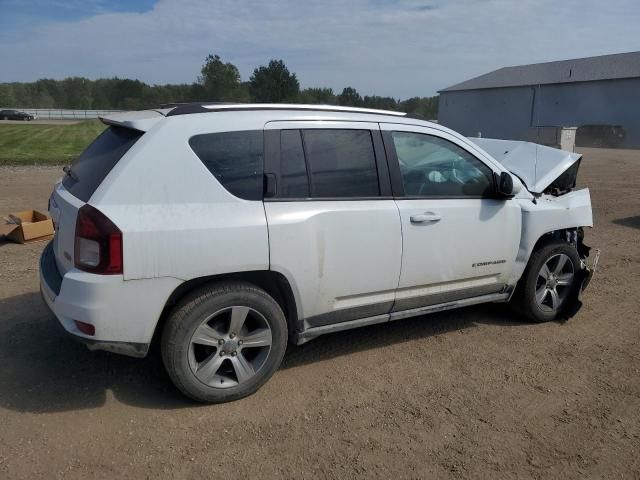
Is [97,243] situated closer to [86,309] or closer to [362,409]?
[86,309]

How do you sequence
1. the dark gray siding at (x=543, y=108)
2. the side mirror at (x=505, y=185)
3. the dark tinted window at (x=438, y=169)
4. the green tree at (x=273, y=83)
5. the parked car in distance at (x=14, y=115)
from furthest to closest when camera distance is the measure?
the parked car in distance at (x=14, y=115)
the green tree at (x=273, y=83)
the dark gray siding at (x=543, y=108)
the side mirror at (x=505, y=185)
the dark tinted window at (x=438, y=169)

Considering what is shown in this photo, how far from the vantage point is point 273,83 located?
158ft

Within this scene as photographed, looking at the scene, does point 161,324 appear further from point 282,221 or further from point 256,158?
point 256,158

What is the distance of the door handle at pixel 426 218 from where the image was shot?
3.83m

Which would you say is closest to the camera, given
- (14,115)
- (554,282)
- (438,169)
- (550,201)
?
(438,169)

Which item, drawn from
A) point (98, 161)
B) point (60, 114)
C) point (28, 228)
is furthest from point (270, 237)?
point (60, 114)

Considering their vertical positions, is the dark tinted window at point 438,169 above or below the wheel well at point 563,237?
above

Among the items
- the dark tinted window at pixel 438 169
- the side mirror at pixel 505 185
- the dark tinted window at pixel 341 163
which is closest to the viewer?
the dark tinted window at pixel 341 163

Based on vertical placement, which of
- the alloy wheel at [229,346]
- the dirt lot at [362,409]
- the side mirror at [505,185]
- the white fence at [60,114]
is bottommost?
the dirt lot at [362,409]

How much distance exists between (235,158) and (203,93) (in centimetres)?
4508

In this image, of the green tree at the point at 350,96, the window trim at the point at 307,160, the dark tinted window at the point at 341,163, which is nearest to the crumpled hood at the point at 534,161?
the window trim at the point at 307,160

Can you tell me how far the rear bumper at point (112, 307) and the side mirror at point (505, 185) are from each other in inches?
101

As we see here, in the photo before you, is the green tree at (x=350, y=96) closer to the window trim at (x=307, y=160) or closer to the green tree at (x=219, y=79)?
the green tree at (x=219, y=79)

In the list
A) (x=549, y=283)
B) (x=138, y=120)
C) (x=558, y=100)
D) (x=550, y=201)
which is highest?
(x=558, y=100)
